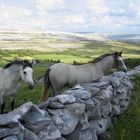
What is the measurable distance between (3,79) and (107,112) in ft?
16.8

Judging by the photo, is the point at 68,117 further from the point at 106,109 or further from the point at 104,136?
the point at 106,109

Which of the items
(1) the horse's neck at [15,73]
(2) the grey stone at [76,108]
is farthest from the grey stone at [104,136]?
(1) the horse's neck at [15,73]

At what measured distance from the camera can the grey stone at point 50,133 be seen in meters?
5.61

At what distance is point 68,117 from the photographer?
21.7ft

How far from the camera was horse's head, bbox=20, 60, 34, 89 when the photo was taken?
11.8 metres

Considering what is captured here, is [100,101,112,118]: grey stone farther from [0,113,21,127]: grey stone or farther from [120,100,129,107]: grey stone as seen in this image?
[0,113,21,127]: grey stone

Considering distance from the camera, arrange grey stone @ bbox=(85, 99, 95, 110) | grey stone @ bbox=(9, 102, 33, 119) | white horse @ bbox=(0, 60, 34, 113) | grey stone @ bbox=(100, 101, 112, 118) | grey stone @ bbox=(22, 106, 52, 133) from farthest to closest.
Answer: white horse @ bbox=(0, 60, 34, 113)
grey stone @ bbox=(100, 101, 112, 118)
grey stone @ bbox=(85, 99, 95, 110)
grey stone @ bbox=(22, 106, 52, 133)
grey stone @ bbox=(9, 102, 33, 119)

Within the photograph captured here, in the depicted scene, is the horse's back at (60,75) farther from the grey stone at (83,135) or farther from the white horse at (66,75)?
the grey stone at (83,135)

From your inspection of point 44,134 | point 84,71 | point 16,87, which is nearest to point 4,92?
point 16,87

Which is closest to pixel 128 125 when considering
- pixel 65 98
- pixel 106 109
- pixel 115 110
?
pixel 115 110

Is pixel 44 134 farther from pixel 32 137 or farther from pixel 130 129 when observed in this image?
pixel 130 129

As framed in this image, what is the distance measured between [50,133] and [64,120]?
0.69m

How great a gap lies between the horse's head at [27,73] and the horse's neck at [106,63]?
366cm

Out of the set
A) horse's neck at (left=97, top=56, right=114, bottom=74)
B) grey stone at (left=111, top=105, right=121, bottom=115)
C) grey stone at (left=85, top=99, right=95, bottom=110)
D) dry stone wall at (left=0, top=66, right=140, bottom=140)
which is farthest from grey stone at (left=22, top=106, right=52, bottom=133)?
horse's neck at (left=97, top=56, right=114, bottom=74)
